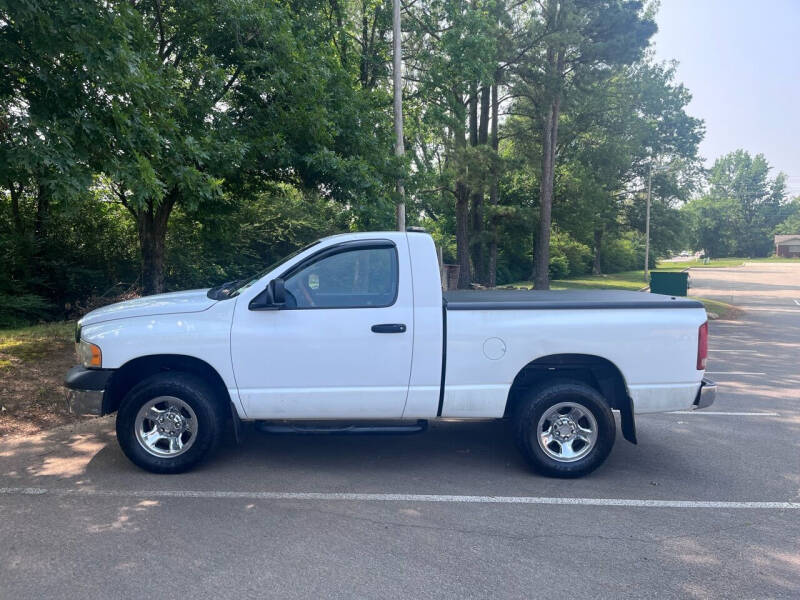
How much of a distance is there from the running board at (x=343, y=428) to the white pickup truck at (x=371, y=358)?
19 mm

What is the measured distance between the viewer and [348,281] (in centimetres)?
548

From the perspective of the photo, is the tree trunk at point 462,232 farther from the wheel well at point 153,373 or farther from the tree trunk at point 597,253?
the tree trunk at point 597,253

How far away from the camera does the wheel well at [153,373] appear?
213 inches

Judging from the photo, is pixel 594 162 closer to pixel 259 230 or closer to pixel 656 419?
pixel 259 230

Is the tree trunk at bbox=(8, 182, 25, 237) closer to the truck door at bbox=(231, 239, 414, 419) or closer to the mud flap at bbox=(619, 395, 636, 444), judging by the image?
the truck door at bbox=(231, 239, 414, 419)

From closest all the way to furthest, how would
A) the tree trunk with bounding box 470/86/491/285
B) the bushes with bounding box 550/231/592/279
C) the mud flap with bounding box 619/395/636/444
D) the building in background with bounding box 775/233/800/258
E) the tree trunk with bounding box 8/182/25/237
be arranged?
the mud flap with bounding box 619/395/636/444, the tree trunk with bounding box 8/182/25/237, the tree trunk with bounding box 470/86/491/285, the bushes with bounding box 550/231/592/279, the building in background with bounding box 775/233/800/258

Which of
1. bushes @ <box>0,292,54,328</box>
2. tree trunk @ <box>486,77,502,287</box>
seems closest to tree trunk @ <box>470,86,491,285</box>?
tree trunk @ <box>486,77,502,287</box>

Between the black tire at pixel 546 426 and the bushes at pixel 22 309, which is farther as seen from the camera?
the bushes at pixel 22 309

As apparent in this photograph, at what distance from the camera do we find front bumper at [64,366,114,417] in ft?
17.2

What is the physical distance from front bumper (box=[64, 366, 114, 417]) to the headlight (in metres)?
0.06

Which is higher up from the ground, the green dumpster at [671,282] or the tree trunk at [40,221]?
the tree trunk at [40,221]

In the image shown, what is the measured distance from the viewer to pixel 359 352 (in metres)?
5.27

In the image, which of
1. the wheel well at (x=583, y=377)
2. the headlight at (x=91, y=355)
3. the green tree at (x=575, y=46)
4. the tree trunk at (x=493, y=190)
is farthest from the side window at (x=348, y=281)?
the tree trunk at (x=493, y=190)

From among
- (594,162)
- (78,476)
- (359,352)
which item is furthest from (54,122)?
(594,162)
